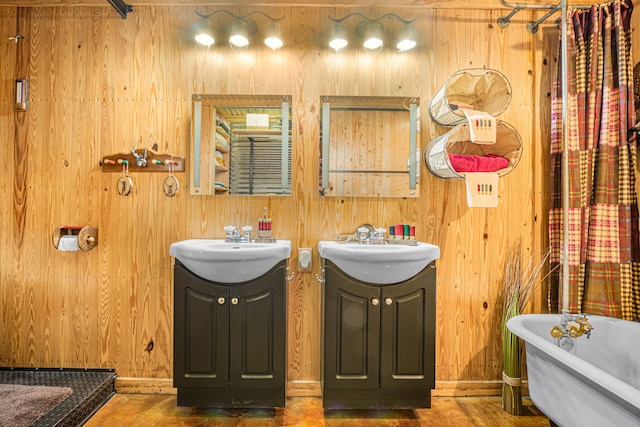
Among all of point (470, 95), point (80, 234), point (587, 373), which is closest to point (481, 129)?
point (470, 95)

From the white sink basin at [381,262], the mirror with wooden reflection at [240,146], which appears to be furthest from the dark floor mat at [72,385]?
the white sink basin at [381,262]

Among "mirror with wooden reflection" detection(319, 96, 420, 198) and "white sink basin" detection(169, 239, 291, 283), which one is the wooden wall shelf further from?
"mirror with wooden reflection" detection(319, 96, 420, 198)

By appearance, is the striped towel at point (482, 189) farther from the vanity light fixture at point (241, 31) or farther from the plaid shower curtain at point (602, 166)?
the vanity light fixture at point (241, 31)

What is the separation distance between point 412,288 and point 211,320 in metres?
1.00

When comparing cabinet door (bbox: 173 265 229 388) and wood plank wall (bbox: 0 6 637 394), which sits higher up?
wood plank wall (bbox: 0 6 637 394)

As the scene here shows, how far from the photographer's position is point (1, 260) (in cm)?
200

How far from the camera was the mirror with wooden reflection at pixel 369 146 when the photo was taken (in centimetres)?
197

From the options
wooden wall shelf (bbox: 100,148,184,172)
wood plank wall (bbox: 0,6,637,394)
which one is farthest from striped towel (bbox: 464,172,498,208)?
wooden wall shelf (bbox: 100,148,184,172)

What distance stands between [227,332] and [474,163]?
1.52 metres

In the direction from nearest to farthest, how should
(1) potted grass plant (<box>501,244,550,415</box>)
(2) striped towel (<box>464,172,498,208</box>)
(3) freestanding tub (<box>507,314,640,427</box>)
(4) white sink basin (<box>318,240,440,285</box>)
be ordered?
(3) freestanding tub (<box>507,314,640,427</box>) < (4) white sink basin (<box>318,240,440,285</box>) < (2) striped towel (<box>464,172,498,208</box>) < (1) potted grass plant (<box>501,244,550,415</box>)

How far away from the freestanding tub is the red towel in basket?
78 cm

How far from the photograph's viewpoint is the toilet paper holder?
1.89 metres

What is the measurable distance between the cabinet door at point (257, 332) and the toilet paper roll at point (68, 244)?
1045 millimetres

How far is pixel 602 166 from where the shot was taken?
175 cm
